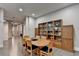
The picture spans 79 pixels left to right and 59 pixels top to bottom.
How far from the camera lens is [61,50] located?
3.85 metres

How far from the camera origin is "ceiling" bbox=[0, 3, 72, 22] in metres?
3.38

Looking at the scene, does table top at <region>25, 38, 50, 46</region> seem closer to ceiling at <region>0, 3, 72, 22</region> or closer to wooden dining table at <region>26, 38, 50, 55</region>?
wooden dining table at <region>26, 38, 50, 55</region>

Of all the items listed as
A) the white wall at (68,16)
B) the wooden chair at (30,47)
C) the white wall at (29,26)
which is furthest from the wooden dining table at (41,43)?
the white wall at (68,16)

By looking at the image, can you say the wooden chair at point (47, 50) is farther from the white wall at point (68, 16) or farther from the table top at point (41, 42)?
the white wall at point (68, 16)

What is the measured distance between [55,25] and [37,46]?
854 mm

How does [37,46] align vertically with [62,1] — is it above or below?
below

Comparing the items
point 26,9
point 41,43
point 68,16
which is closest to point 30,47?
point 41,43

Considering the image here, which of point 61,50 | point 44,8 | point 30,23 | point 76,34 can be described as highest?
point 44,8

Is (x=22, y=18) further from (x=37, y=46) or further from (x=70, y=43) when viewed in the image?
(x=70, y=43)

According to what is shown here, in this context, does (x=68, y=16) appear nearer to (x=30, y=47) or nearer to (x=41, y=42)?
(x=41, y=42)

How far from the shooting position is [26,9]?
3.64 m

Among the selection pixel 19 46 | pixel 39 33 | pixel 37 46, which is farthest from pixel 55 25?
pixel 19 46

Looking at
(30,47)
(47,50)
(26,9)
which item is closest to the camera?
(26,9)

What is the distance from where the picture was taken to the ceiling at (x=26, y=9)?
3381 mm
